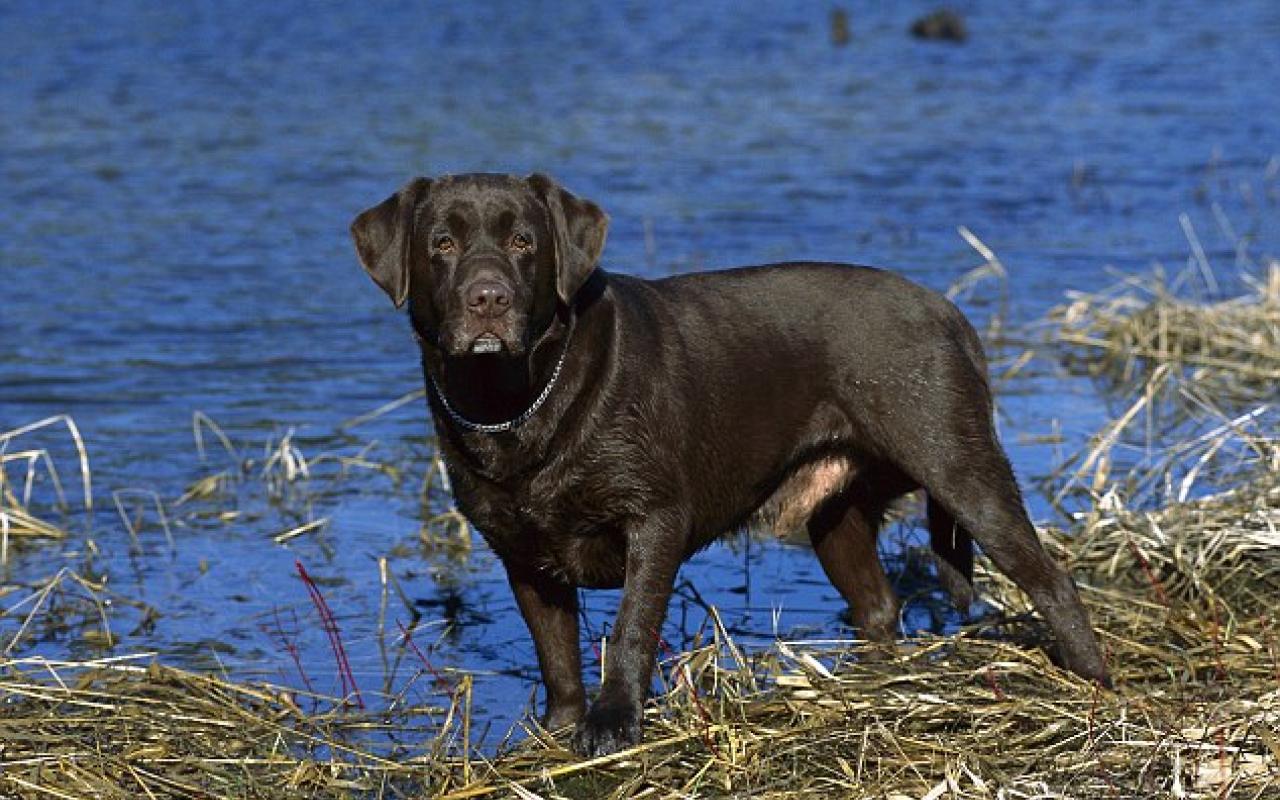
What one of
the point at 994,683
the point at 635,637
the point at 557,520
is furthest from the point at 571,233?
the point at 994,683

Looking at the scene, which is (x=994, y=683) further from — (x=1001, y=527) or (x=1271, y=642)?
(x=1271, y=642)

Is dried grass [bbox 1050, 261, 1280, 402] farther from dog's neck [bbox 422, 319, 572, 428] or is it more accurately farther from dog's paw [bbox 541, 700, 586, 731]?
dog's neck [bbox 422, 319, 572, 428]

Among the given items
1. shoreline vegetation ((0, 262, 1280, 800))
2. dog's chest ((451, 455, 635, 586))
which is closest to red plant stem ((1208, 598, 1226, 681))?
shoreline vegetation ((0, 262, 1280, 800))

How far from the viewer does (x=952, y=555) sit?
7.08m

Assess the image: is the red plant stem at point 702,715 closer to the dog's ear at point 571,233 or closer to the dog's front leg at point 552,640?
the dog's front leg at point 552,640

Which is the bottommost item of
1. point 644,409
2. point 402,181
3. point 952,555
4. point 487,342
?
point 402,181

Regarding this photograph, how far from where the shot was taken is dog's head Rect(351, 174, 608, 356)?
593 centimetres

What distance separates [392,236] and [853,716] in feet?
5.98

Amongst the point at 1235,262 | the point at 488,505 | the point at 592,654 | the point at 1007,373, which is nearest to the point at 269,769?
the point at 488,505

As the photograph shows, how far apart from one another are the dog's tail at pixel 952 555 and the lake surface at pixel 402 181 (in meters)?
0.55

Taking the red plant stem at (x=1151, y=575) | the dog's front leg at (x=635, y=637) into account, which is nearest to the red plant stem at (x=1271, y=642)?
the red plant stem at (x=1151, y=575)

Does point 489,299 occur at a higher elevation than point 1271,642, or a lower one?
higher

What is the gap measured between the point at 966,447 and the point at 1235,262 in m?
7.65

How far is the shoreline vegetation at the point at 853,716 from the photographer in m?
5.42
